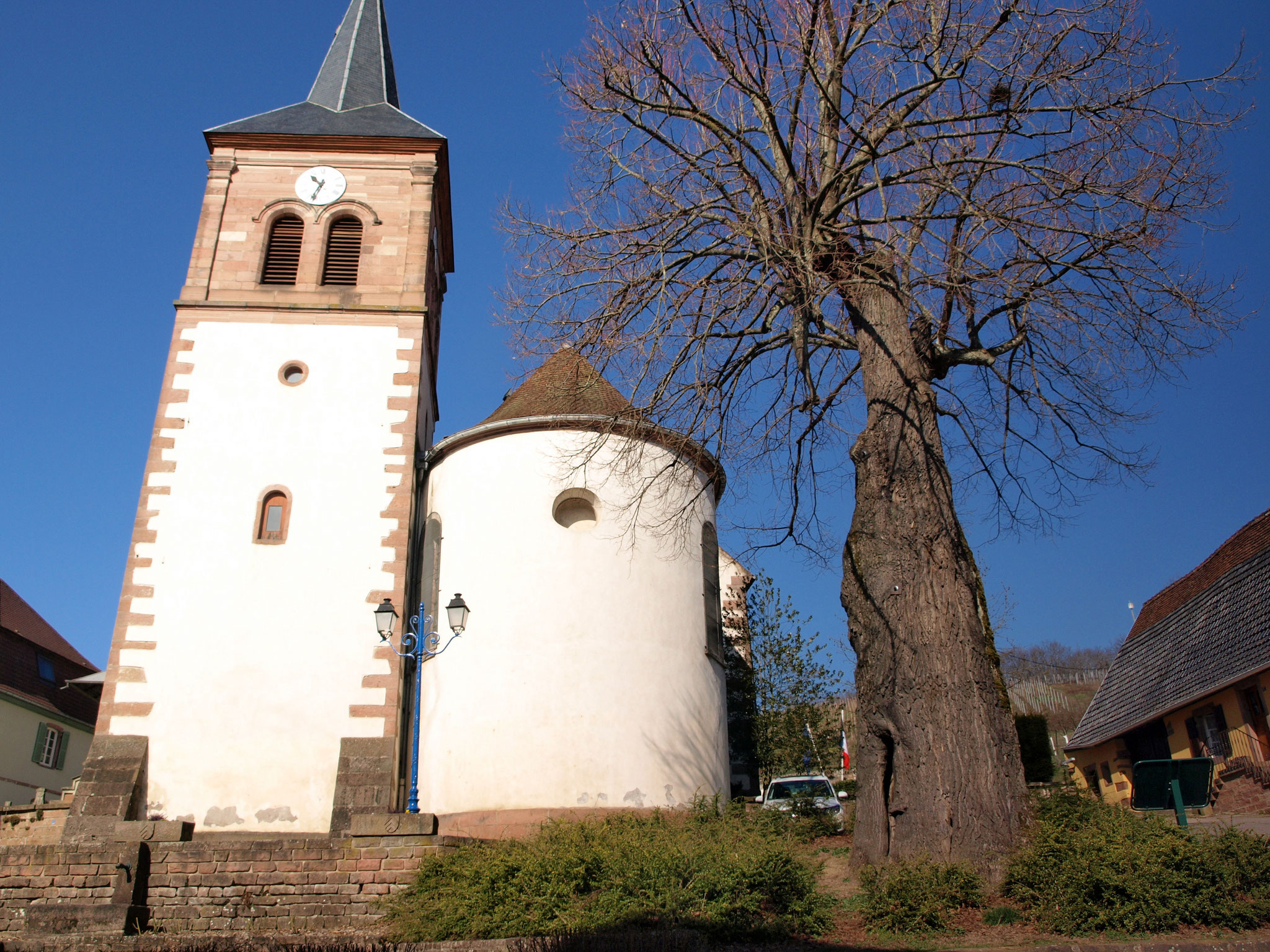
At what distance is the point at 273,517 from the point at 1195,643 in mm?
20802

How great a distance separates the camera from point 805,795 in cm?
1316

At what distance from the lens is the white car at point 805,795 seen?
1287 cm

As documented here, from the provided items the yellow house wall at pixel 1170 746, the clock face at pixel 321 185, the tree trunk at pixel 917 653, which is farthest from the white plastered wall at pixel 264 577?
the yellow house wall at pixel 1170 746

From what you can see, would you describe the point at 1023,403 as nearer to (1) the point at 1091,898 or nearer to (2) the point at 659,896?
(1) the point at 1091,898

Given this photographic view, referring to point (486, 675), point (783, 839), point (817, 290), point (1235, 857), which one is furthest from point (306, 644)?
point (1235, 857)

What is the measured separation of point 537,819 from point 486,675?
2.15 m

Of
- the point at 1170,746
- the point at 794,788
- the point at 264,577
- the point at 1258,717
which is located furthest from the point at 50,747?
the point at 1258,717

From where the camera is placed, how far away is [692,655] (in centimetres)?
1497

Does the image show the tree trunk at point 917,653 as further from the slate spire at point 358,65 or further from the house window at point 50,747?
the house window at point 50,747

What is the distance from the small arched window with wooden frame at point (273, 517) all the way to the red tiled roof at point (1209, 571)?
1996cm

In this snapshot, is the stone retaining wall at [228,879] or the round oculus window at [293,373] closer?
the stone retaining wall at [228,879]

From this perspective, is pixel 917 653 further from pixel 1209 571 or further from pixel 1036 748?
pixel 1209 571

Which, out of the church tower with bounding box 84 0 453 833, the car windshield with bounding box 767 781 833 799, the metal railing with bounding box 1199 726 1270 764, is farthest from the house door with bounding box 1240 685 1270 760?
the church tower with bounding box 84 0 453 833

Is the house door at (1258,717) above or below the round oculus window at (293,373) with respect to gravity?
below
